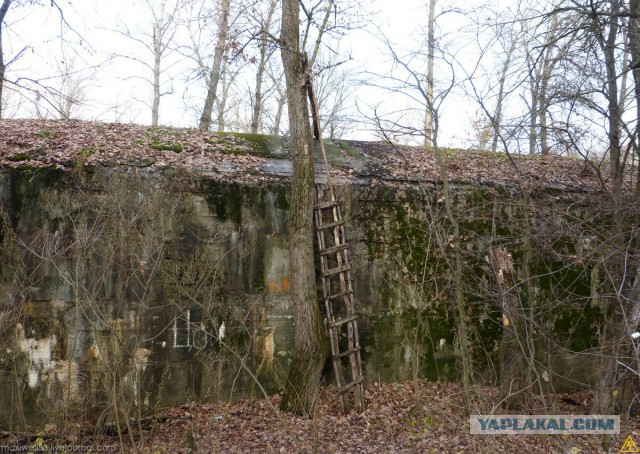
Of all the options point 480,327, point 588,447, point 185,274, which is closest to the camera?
point 588,447

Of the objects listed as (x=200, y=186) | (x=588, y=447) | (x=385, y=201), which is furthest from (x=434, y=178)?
(x=588, y=447)

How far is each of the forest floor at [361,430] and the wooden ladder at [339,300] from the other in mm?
288

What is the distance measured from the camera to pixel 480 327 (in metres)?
7.54

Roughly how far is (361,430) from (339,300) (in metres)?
1.67

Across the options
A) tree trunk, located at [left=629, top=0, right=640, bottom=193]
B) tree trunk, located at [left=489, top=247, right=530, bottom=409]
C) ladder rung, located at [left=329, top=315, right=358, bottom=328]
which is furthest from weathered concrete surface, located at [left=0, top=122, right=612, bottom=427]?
tree trunk, located at [left=629, top=0, right=640, bottom=193]

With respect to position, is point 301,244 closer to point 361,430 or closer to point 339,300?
point 339,300

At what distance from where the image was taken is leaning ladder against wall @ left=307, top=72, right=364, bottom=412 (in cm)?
666

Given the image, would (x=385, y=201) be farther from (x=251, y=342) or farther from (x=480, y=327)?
(x=251, y=342)

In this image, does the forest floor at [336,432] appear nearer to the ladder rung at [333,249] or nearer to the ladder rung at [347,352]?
the ladder rung at [347,352]

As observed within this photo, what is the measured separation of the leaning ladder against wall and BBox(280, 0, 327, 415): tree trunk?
27 cm

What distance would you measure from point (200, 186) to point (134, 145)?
4.67ft

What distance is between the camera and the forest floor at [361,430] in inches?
226

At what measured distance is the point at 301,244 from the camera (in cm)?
656

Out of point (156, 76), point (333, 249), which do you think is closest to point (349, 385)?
point (333, 249)
